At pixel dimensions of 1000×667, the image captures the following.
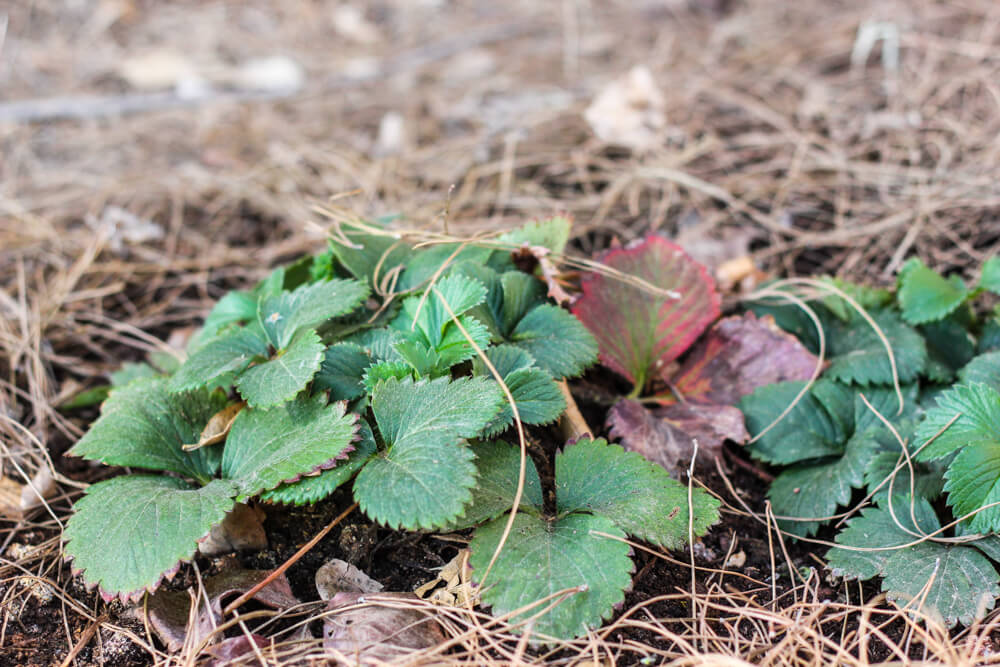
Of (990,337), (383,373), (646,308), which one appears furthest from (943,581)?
(383,373)

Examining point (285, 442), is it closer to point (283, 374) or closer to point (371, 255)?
point (283, 374)

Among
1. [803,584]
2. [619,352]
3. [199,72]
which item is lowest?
[803,584]

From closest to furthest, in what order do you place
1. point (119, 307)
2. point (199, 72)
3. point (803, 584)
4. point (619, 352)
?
1. point (803, 584)
2. point (619, 352)
3. point (119, 307)
4. point (199, 72)

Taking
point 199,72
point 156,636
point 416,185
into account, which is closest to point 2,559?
point 156,636

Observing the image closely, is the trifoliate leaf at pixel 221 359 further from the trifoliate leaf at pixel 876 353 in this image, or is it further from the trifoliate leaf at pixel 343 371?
the trifoliate leaf at pixel 876 353

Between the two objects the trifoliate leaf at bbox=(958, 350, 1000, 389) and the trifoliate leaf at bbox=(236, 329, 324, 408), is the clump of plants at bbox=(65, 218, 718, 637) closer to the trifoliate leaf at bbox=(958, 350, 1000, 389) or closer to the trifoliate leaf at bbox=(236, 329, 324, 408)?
the trifoliate leaf at bbox=(236, 329, 324, 408)

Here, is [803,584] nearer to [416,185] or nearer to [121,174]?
[416,185]

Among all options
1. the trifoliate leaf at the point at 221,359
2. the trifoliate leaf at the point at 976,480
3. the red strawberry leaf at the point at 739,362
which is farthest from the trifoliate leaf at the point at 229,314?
the trifoliate leaf at the point at 976,480
